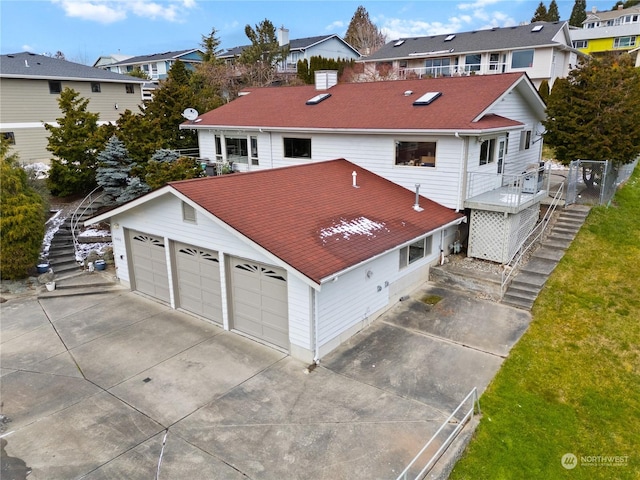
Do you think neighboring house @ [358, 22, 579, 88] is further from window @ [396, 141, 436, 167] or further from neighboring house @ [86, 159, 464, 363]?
neighboring house @ [86, 159, 464, 363]

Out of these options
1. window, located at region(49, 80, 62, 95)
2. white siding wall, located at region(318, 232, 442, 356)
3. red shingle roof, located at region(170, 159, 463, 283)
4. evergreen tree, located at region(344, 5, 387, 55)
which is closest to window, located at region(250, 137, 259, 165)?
red shingle roof, located at region(170, 159, 463, 283)

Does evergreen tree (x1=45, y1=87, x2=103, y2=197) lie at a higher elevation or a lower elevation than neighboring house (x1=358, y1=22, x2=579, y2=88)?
lower

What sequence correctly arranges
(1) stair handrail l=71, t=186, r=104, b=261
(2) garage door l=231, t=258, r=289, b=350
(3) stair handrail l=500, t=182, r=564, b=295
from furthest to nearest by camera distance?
1. (1) stair handrail l=71, t=186, r=104, b=261
2. (3) stair handrail l=500, t=182, r=564, b=295
3. (2) garage door l=231, t=258, r=289, b=350

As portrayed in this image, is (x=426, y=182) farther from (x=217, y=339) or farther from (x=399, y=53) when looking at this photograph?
(x=399, y=53)

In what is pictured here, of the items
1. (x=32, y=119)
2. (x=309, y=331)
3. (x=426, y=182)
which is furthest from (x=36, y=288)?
(x=32, y=119)

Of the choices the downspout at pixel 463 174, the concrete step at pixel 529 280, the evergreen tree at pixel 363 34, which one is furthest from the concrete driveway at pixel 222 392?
the evergreen tree at pixel 363 34

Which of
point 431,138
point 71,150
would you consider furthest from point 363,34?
point 431,138

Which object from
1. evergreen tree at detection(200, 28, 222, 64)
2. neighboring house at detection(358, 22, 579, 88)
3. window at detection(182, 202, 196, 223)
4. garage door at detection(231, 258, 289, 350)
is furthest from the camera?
evergreen tree at detection(200, 28, 222, 64)

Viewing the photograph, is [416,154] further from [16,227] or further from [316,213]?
[16,227]
